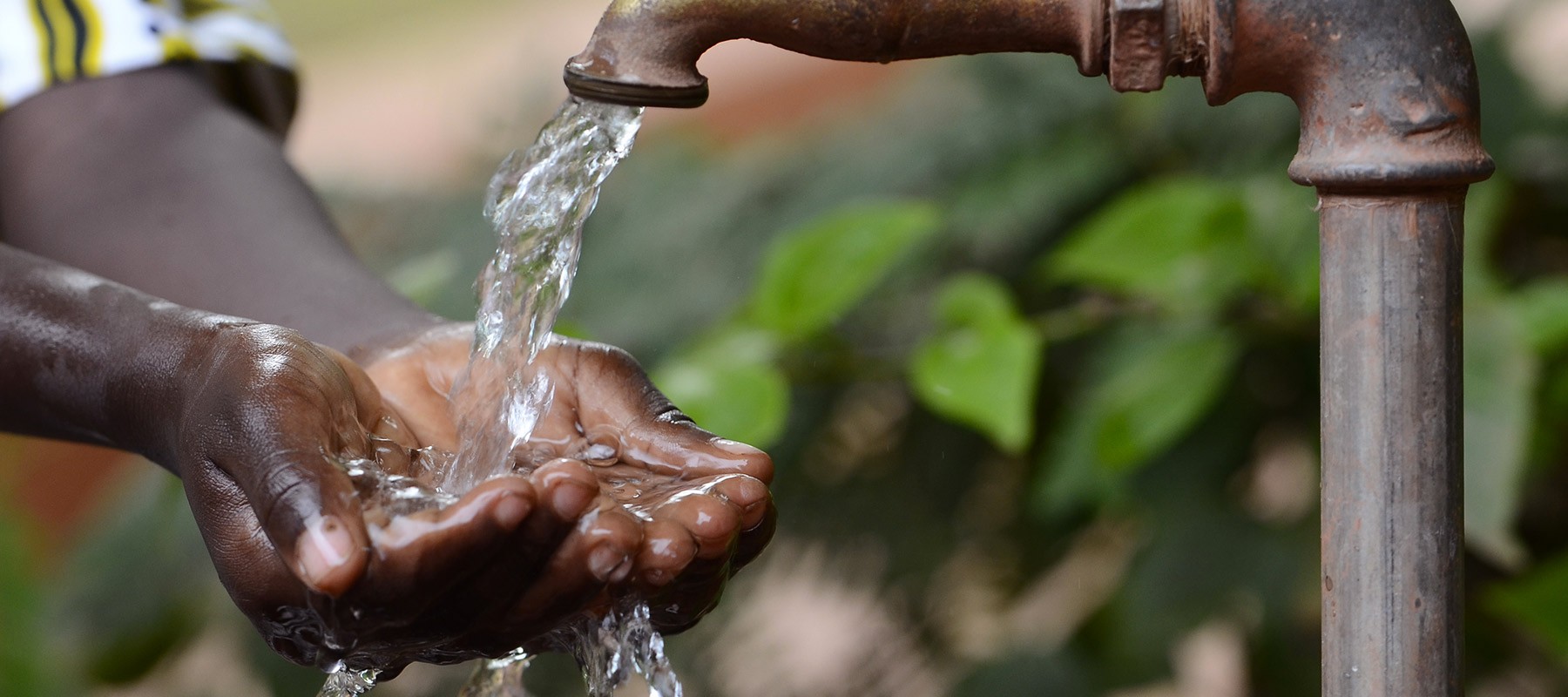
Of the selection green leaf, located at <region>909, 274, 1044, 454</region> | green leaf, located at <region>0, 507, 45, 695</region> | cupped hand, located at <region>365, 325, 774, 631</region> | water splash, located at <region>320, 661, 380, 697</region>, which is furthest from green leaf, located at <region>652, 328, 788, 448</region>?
green leaf, located at <region>0, 507, 45, 695</region>

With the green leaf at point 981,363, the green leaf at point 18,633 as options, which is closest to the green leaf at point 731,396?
the green leaf at point 981,363

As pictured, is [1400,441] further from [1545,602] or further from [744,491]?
[1545,602]

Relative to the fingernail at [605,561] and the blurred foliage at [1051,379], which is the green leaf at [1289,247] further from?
the fingernail at [605,561]

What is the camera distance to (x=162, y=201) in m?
0.99

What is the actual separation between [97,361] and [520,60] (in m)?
1.49

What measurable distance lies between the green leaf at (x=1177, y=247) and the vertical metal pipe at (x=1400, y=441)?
579 millimetres

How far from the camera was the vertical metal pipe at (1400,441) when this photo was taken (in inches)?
23.6

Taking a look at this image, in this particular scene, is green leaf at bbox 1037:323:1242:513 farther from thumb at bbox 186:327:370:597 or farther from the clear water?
thumb at bbox 186:327:370:597

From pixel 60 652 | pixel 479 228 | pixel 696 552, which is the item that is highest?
pixel 696 552

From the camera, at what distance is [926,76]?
5.78ft

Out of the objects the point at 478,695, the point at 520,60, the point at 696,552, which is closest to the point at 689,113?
the point at 520,60

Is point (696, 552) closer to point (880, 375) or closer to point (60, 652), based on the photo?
point (880, 375)

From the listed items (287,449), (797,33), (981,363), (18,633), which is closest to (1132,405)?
(981,363)

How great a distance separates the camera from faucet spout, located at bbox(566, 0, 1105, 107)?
604 millimetres
